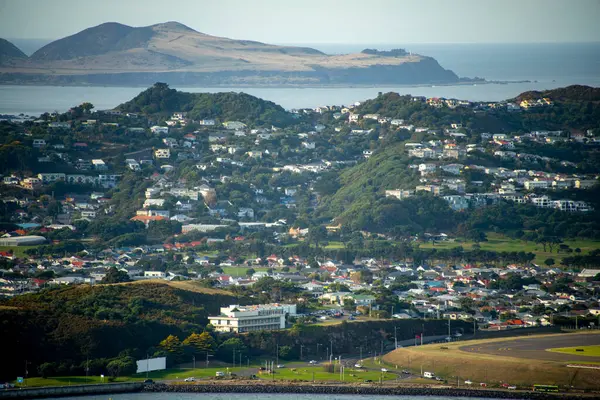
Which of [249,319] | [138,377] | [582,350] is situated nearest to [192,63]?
[249,319]

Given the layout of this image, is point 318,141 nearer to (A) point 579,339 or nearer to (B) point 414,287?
(B) point 414,287

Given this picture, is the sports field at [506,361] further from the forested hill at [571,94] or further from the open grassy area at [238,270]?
the forested hill at [571,94]

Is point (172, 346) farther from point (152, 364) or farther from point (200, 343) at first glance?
point (152, 364)

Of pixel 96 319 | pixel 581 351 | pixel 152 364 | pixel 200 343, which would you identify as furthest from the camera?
pixel 581 351

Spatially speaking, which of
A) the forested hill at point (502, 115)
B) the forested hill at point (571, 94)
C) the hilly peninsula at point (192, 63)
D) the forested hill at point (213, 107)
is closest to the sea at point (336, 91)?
the hilly peninsula at point (192, 63)

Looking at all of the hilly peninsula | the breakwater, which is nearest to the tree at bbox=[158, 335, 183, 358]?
the breakwater

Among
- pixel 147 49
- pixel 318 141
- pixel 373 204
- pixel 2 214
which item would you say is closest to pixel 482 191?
pixel 373 204
